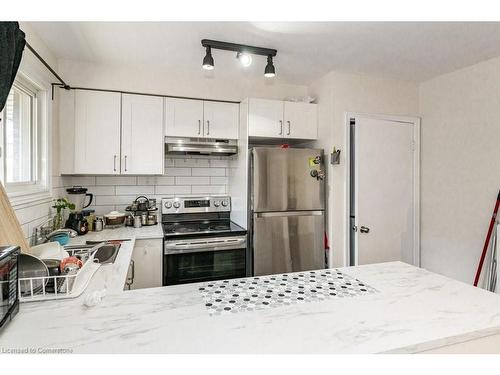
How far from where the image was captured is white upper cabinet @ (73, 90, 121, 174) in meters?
2.47

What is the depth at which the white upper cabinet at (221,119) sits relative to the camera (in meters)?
2.77

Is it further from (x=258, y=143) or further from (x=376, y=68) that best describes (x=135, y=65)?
(x=376, y=68)

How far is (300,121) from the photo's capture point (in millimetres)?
2852

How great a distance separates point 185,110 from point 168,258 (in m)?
1.39

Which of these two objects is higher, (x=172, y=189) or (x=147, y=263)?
(x=172, y=189)

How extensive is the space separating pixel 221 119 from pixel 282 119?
2.00 ft

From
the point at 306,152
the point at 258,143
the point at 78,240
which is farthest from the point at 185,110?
the point at 78,240

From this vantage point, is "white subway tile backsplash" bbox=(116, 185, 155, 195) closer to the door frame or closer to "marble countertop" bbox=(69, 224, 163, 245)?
"marble countertop" bbox=(69, 224, 163, 245)

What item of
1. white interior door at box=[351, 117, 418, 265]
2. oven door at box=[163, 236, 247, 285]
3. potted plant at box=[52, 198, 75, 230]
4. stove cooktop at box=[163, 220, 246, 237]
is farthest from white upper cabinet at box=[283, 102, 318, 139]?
potted plant at box=[52, 198, 75, 230]

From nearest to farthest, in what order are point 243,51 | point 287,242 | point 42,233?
1. point 42,233
2. point 243,51
3. point 287,242

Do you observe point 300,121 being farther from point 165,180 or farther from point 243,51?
point 165,180

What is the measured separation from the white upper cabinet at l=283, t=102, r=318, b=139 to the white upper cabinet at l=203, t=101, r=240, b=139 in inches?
19.9

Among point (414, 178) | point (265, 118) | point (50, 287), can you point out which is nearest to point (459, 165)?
point (414, 178)

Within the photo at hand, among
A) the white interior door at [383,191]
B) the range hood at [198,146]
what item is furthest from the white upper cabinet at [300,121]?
the range hood at [198,146]
